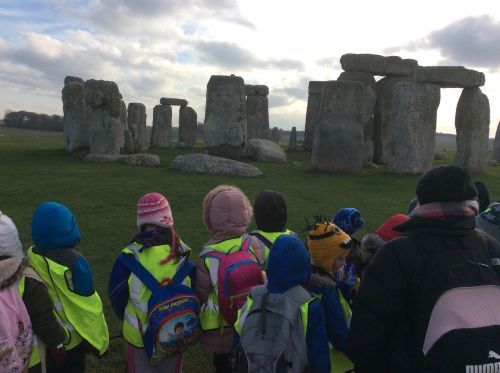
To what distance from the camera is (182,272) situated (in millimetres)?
2682

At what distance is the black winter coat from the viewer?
1.94 m

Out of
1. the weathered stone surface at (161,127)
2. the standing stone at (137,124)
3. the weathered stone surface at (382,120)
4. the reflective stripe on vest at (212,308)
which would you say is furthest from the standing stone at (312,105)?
the reflective stripe on vest at (212,308)

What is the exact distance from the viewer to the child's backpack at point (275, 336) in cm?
213

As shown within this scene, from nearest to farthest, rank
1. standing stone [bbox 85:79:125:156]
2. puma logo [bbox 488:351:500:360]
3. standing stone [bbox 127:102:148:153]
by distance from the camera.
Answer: puma logo [bbox 488:351:500:360] → standing stone [bbox 85:79:125:156] → standing stone [bbox 127:102:148:153]

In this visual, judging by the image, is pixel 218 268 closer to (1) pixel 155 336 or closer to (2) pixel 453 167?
(1) pixel 155 336

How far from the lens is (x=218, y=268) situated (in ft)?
8.75

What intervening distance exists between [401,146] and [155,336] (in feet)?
37.2

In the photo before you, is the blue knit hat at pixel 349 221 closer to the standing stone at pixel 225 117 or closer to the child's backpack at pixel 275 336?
the child's backpack at pixel 275 336

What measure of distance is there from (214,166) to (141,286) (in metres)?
9.12

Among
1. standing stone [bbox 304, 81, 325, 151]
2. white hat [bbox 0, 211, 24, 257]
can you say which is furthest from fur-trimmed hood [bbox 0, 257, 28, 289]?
standing stone [bbox 304, 81, 325, 151]

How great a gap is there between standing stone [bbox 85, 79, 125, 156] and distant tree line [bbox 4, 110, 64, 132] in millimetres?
37668

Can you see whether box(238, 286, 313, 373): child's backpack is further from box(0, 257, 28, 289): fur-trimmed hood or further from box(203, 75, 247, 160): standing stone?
box(203, 75, 247, 160): standing stone

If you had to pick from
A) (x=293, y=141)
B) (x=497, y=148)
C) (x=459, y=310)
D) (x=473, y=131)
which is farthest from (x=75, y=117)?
(x=497, y=148)

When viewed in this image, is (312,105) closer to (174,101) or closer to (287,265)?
(174,101)
